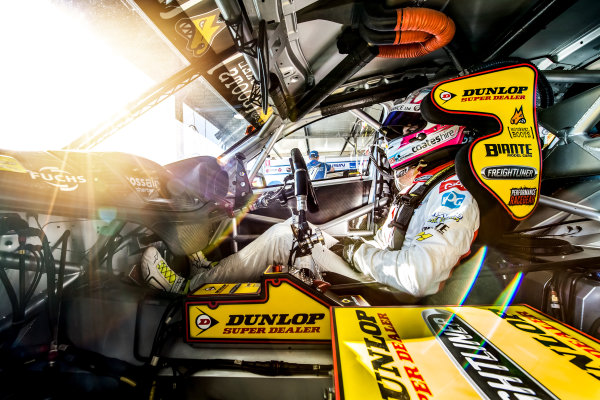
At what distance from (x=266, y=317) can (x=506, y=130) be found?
54.1 inches

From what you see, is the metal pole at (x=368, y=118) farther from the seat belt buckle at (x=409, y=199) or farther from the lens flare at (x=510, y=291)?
the lens flare at (x=510, y=291)

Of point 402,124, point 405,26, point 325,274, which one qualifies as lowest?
point 325,274

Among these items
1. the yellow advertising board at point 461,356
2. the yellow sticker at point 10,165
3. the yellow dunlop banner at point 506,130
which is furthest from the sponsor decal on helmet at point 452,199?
the yellow sticker at point 10,165

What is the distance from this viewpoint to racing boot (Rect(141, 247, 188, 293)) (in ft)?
3.70

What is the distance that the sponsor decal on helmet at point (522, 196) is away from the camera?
39.6 inches

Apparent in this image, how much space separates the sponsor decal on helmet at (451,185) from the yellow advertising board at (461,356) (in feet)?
1.82

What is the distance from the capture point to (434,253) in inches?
37.5

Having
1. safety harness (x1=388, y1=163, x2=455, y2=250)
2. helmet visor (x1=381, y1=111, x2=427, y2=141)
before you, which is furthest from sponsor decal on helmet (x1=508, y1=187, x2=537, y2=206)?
helmet visor (x1=381, y1=111, x2=427, y2=141)

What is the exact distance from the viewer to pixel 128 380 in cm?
84

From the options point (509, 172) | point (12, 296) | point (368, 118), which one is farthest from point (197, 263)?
point (368, 118)

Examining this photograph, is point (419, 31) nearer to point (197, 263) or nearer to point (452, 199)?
point (452, 199)

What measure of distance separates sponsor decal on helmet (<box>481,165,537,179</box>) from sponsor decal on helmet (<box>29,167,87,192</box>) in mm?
1652

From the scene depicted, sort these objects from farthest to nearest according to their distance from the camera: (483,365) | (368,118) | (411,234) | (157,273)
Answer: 1. (368,118)
2. (411,234)
3. (157,273)
4. (483,365)

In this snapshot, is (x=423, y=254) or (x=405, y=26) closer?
(x=423, y=254)
